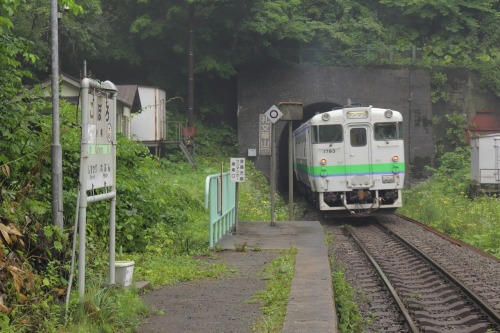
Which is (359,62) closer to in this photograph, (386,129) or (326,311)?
(386,129)

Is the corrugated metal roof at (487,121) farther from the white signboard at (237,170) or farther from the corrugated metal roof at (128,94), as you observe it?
the white signboard at (237,170)

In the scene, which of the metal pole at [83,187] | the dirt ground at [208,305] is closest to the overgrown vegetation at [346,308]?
the dirt ground at [208,305]

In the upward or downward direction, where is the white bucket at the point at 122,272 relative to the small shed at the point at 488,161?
downward

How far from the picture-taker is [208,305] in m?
6.32

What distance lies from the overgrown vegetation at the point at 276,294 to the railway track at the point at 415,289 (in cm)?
90

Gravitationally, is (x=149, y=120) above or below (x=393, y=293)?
above

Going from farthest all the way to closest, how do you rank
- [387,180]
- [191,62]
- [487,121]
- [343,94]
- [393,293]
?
[487,121], [343,94], [191,62], [387,180], [393,293]

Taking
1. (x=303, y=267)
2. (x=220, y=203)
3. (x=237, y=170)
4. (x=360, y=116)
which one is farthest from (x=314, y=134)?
(x=303, y=267)

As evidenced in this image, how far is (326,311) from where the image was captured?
18.7ft

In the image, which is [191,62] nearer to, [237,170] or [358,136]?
[358,136]

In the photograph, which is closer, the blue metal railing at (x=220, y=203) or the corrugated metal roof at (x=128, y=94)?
the blue metal railing at (x=220, y=203)

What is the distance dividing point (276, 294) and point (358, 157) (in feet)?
35.1

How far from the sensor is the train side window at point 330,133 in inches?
670

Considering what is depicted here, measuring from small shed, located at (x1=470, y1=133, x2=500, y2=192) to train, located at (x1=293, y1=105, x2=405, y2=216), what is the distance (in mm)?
6778
